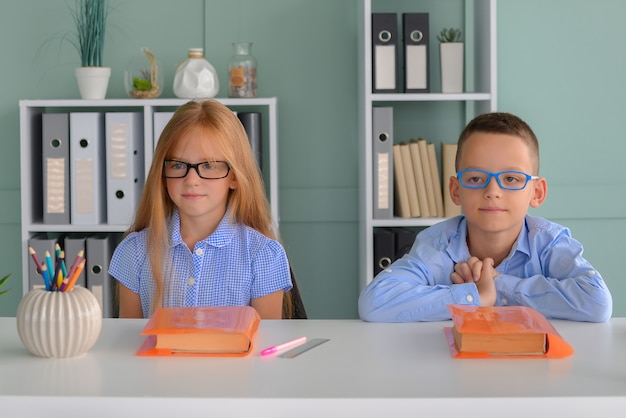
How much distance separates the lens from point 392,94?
3.41m

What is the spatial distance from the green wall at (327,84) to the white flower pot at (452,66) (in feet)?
1.10

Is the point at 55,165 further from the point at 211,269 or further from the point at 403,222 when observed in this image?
the point at 211,269

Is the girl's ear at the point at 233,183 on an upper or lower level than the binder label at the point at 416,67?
lower

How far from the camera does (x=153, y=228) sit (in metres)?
2.18

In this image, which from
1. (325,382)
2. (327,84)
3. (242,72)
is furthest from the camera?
(327,84)

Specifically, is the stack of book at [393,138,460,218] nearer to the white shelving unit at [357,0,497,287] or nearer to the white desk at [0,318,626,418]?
the white shelving unit at [357,0,497,287]

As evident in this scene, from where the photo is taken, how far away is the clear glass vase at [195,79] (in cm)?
346

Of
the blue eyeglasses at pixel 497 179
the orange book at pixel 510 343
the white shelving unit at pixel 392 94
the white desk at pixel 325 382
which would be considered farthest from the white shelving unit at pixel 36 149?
the orange book at pixel 510 343

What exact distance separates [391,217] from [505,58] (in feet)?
2.86

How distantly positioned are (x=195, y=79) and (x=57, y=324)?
7.00 feet

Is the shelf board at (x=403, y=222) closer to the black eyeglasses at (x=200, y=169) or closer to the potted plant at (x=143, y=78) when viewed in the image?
the potted plant at (x=143, y=78)

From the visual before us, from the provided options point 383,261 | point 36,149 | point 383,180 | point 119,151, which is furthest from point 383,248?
point 36,149

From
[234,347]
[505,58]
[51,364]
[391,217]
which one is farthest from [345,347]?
[505,58]

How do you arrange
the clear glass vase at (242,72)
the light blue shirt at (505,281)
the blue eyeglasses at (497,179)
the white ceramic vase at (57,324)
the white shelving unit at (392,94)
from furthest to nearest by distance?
the clear glass vase at (242,72)
the white shelving unit at (392,94)
the blue eyeglasses at (497,179)
the light blue shirt at (505,281)
the white ceramic vase at (57,324)
